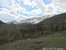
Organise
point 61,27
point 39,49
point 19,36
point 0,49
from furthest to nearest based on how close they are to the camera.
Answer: point 61,27 → point 19,36 → point 0,49 → point 39,49

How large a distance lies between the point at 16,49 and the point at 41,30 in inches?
→ 1634

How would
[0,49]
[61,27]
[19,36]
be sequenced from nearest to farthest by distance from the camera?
[0,49] < [19,36] < [61,27]

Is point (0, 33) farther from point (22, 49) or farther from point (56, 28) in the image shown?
Result: point (22, 49)

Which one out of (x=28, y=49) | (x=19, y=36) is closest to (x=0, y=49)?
(x=28, y=49)

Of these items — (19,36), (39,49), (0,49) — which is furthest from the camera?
(19,36)

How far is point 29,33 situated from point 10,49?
40.2 metres

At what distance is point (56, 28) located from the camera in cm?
8744

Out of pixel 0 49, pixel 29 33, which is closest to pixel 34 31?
pixel 29 33

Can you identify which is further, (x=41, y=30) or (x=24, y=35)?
(x=41, y=30)

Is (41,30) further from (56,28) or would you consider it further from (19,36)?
(19,36)

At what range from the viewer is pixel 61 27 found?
279 ft

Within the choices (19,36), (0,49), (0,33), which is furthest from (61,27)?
(0,49)

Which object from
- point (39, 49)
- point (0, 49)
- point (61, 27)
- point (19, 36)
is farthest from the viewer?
point (61, 27)

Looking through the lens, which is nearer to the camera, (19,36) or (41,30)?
(19,36)
